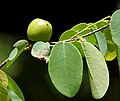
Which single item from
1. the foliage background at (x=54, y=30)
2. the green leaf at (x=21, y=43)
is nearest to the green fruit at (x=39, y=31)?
the green leaf at (x=21, y=43)

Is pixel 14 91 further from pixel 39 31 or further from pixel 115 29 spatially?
pixel 115 29

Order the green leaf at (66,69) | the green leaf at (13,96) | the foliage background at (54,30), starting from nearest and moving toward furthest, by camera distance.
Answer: the green leaf at (66,69) < the green leaf at (13,96) < the foliage background at (54,30)

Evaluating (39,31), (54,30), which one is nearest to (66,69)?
(39,31)

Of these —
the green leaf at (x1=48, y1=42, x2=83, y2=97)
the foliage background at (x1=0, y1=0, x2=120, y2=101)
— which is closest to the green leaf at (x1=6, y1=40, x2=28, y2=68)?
the green leaf at (x1=48, y1=42, x2=83, y2=97)

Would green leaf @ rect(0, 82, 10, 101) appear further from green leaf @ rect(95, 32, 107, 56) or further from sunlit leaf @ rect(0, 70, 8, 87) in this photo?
green leaf @ rect(95, 32, 107, 56)

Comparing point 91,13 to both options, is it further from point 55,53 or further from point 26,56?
point 55,53

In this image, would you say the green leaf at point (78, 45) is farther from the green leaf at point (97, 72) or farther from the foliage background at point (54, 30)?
the foliage background at point (54, 30)
